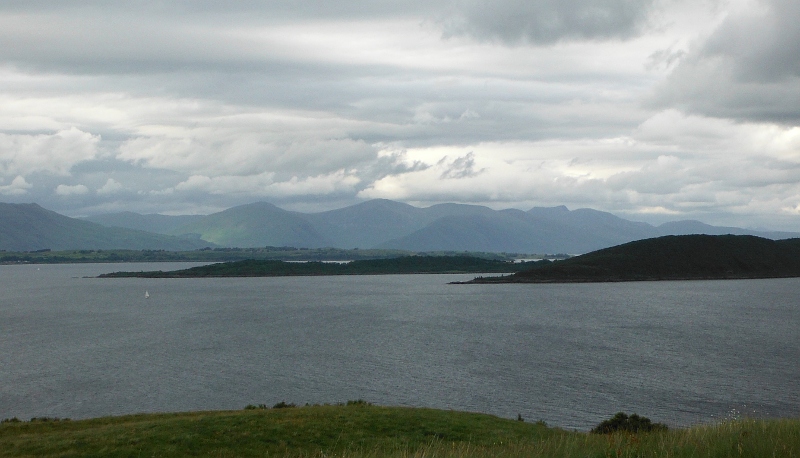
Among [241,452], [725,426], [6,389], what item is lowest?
[6,389]

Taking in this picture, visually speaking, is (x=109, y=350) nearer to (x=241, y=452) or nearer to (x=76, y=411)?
(x=76, y=411)

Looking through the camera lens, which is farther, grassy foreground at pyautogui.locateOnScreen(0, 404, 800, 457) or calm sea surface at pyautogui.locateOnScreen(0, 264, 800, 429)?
calm sea surface at pyautogui.locateOnScreen(0, 264, 800, 429)

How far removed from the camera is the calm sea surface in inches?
2356

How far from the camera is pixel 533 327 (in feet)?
377

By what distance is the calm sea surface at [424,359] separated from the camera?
59844 millimetres

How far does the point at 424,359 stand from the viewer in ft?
272

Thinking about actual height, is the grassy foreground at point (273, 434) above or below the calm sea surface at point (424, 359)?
above

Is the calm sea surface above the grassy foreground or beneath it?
beneath

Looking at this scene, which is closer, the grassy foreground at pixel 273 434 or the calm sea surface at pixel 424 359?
the grassy foreground at pixel 273 434

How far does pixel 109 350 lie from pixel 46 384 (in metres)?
25.7

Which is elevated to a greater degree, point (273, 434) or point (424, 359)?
point (273, 434)

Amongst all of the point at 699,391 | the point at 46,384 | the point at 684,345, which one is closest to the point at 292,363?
the point at 46,384

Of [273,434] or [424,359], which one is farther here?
[424,359]

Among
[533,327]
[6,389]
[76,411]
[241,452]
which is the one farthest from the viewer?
[533,327]
